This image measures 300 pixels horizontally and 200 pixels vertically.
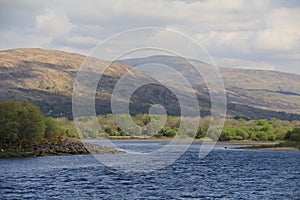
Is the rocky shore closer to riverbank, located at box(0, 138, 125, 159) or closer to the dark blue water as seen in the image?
riverbank, located at box(0, 138, 125, 159)

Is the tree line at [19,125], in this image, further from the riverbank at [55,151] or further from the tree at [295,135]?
the tree at [295,135]

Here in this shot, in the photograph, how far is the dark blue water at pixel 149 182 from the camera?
61281mm

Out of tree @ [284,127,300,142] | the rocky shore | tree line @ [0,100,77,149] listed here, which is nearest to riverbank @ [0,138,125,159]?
the rocky shore

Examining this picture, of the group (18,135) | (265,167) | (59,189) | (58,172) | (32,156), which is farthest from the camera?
(18,135)

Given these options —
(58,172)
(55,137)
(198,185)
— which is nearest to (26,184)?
(58,172)

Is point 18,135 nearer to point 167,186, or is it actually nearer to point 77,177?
point 77,177

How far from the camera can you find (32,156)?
12244 cm

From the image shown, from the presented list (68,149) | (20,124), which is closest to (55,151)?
(68,149)

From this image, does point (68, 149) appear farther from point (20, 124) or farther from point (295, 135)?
point (295, 135)

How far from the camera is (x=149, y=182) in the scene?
74.4m

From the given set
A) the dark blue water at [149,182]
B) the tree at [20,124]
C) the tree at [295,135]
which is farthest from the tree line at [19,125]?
the tree at [295,135]

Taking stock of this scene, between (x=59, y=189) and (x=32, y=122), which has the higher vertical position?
(x=32, y=122)

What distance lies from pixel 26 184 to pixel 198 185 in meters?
22.2

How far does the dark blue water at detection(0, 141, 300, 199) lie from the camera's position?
6128 cm
